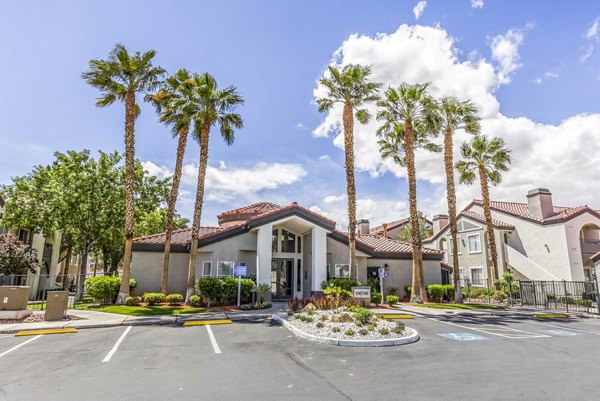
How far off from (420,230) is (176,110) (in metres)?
35.2

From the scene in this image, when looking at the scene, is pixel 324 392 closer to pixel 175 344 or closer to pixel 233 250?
pixel 175 344

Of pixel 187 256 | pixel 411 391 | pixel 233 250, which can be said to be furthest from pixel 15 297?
pixel 411 391

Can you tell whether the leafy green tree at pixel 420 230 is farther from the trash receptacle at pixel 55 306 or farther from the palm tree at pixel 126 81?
the trash receptacle at pixel 55 306

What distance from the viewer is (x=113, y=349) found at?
972 cm

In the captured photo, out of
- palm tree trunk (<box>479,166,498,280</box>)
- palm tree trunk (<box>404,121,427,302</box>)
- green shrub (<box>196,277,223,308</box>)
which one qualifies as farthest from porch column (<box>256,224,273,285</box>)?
palm tree trunk (<box>479,166,498,280</box>)

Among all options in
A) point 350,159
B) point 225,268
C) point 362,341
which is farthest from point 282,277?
point 362,341

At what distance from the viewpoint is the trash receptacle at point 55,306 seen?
14.9m

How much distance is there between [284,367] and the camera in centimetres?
787

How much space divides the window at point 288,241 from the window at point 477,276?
18.9 m

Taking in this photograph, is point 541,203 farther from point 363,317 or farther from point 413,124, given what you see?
point 363,317

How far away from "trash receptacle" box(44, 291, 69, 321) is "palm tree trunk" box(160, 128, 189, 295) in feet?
17.3

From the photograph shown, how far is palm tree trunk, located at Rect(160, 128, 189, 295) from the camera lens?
65.5 ft

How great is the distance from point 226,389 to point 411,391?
3.23m

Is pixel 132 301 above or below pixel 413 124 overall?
below
